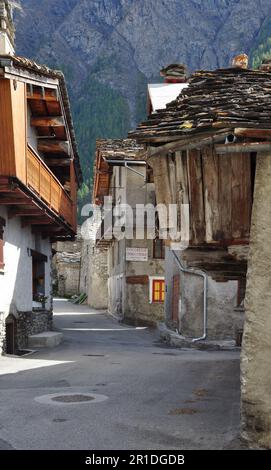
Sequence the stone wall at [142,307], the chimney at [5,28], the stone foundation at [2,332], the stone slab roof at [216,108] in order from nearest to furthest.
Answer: the stone slab roof at [216,108]
the stone foundation at [2,332]
the chimney at [5,28]
the stone wall at [142,307]

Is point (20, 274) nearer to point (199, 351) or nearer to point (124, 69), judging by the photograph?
point (199, 351)

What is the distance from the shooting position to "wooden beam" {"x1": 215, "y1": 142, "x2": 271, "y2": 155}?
6.70 meters

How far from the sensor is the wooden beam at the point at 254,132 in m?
6.65

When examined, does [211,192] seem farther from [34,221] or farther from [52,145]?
[52,145]

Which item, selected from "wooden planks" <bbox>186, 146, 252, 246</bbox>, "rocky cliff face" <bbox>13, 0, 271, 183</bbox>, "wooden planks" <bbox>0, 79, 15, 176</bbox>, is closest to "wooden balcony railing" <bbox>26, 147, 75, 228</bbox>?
"wooden planks" <bbox>0, 79, 15, 176</bbox>

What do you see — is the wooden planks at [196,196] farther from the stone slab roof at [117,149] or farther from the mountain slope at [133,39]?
the mountain slope at [133,39]

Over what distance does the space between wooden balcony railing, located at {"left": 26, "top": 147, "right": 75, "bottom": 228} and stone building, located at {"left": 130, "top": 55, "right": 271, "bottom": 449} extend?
6.86 meters

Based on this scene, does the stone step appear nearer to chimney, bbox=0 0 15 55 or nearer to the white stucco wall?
the white stucco wall

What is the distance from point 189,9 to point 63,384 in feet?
374

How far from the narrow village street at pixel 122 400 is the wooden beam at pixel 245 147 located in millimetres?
3212

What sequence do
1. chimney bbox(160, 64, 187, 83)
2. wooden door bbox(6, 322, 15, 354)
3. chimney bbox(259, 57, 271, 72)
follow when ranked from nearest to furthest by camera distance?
chimney bbox(259, 57, 271, 72), wooden door bbox(6, 322, 15, 354), chimney bbox(160, 64, 187, 83)

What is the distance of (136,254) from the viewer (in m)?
27.4

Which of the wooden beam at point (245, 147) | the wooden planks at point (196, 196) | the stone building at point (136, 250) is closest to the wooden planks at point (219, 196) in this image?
the wooden planks at point (196, 196)

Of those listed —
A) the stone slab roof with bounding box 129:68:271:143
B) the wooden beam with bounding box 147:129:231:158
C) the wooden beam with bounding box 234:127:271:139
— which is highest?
the stone slab roof with bounding box 129:68:271:143
